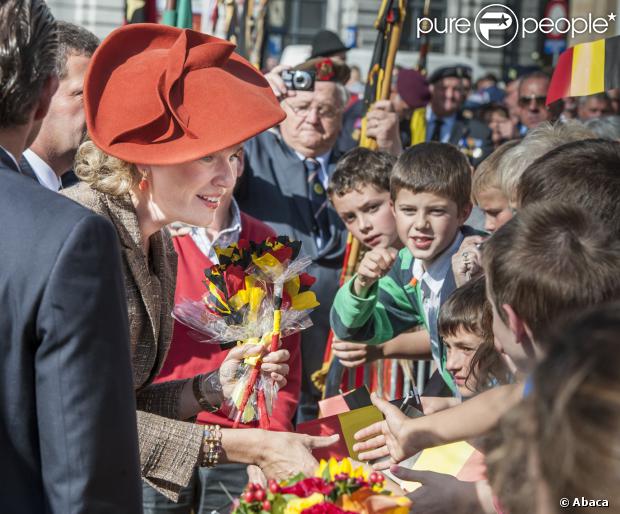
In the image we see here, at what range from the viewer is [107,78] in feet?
8.44

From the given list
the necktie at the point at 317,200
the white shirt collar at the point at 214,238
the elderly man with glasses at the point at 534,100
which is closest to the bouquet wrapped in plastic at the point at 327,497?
the white shirt collar at the point at 214,238

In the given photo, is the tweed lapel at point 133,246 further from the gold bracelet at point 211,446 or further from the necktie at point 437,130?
the necktie at point 437,130

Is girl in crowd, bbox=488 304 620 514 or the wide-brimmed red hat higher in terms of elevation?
the wide-brimmed red hat

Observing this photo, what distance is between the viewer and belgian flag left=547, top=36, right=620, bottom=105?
4.15 meters

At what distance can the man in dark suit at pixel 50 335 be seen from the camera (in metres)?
1.67

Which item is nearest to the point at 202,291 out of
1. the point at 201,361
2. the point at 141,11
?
the point at 201,361

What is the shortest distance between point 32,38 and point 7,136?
0.62ft

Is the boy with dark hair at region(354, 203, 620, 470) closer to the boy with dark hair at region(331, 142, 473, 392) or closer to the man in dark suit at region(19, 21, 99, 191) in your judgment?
the boy with dark hair at region(331, 142, 473, 392)

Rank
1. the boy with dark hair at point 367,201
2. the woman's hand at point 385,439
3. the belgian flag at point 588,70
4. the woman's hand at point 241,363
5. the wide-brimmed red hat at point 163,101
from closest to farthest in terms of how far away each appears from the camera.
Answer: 1. the woman's hand at point 385,439
2. the wide-brimmed red hat at point 163,101
3. the woman's hand at point 241,363
4. the belgian flag at point 588,70
5. the boy with dark hair at point 367,201

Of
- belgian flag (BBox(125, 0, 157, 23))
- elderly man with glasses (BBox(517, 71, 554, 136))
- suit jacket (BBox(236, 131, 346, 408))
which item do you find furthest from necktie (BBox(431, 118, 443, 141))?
belgian flag (BBox(125, 0, 157, 23))

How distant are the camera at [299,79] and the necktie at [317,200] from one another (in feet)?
1.34

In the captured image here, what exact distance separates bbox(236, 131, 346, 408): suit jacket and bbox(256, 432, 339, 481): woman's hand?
2.28 meters

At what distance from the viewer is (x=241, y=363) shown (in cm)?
285

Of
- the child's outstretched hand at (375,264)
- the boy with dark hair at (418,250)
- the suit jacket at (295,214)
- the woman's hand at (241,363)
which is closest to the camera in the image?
the woman's hand at (241,363)
